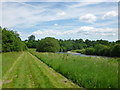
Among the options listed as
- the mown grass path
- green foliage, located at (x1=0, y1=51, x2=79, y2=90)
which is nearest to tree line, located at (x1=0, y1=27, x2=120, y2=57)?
green foliage, located at (x1=0, y1=51, x2=79, y2=90)

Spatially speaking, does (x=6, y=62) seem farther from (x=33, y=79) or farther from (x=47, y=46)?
(x=47, y=46)

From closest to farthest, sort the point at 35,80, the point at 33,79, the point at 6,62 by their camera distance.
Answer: the point at 35,80 < the point at 33,79 < the point at 6,62

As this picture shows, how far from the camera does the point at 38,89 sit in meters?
8.85

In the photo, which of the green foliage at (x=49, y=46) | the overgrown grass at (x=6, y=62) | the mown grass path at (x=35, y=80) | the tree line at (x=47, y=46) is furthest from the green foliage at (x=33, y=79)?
the green foliage at (x=49, y=46)

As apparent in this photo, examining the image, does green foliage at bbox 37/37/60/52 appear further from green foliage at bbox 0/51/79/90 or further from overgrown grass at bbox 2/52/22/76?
green foliage at bbox 0/51/79/90

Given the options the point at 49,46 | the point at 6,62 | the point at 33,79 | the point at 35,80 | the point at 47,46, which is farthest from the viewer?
the point at 47,46

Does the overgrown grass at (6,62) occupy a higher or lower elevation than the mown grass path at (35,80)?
higher

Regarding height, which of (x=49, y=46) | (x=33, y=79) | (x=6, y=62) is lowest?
(x=33, y=79)

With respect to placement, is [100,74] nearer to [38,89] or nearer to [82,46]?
[38,89]

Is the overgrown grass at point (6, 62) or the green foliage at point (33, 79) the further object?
the overgrown grass at point (6, 62)

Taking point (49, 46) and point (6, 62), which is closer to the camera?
point (6, 62)

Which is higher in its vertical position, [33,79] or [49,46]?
[49,46]

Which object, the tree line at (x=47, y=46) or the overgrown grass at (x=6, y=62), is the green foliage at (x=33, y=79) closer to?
the overgrown grass at (x=6, y=62)

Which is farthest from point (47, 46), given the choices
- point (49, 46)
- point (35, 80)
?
point (35, 80)
